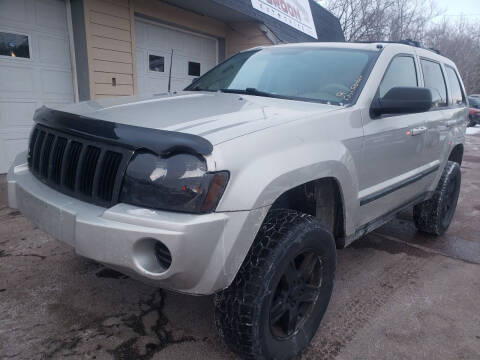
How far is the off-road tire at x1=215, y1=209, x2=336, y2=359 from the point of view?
1.76 m

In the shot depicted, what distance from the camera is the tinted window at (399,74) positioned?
9.28 ft

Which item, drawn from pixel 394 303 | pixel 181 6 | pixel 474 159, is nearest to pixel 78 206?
pixel 394 303

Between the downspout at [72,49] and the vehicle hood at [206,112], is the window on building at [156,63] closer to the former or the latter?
the downspout at [72,49]

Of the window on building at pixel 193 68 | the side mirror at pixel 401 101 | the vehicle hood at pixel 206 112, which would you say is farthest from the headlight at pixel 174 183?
the window on building at pixel 193 68

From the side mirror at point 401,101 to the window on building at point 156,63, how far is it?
602 centimetres

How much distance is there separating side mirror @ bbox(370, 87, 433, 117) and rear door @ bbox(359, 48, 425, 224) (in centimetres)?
8

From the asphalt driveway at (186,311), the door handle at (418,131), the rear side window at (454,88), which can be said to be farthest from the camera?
the rear side window at (454,88)

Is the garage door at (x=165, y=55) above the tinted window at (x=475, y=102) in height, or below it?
above

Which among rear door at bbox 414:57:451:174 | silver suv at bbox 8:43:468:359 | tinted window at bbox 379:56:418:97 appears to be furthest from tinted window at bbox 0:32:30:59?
rear door at bbox 414:57:451:174

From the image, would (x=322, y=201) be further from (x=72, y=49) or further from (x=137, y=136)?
(x=72, y=49)

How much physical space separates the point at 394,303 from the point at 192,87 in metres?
2.38

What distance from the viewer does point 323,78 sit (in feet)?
9.04

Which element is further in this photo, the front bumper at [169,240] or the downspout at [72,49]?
the downspout at [72,49]

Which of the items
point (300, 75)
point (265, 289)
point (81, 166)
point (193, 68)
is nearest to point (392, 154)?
point (300, 75)
